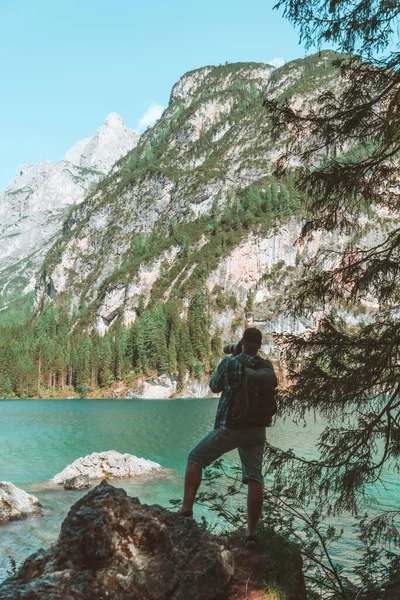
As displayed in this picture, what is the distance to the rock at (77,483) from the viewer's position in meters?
22.9

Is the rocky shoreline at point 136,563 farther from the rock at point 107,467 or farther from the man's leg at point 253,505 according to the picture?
the rock at point 107,467

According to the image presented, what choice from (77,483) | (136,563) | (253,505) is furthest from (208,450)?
(77,483)

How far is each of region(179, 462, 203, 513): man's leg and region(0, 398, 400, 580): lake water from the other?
3.91 meters

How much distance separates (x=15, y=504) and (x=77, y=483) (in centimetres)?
491

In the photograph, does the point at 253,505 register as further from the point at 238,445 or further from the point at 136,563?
the point at 136,563

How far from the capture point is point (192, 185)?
188 m

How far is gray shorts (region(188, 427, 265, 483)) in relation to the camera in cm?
568

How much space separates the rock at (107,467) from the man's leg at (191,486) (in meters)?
20.5

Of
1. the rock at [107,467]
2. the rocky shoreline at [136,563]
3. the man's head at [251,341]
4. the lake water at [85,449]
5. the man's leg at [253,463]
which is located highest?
the man's head at [251,341]

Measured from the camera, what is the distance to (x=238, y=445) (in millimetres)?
5715

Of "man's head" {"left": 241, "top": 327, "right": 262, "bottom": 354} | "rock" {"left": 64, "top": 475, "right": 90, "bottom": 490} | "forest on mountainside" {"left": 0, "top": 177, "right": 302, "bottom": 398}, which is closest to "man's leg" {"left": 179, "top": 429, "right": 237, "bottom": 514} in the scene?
"man's head" {"left": 241, "top": 327, "right": 262, "bottom": 354}

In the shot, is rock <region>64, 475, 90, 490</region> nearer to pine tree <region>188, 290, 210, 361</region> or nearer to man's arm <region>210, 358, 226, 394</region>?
man's arm <region>210, 358, 226, 394</region>

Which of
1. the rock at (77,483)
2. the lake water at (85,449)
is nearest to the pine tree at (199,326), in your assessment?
the lake water at (85,449)

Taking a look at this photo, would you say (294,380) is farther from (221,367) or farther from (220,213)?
(220,213)
